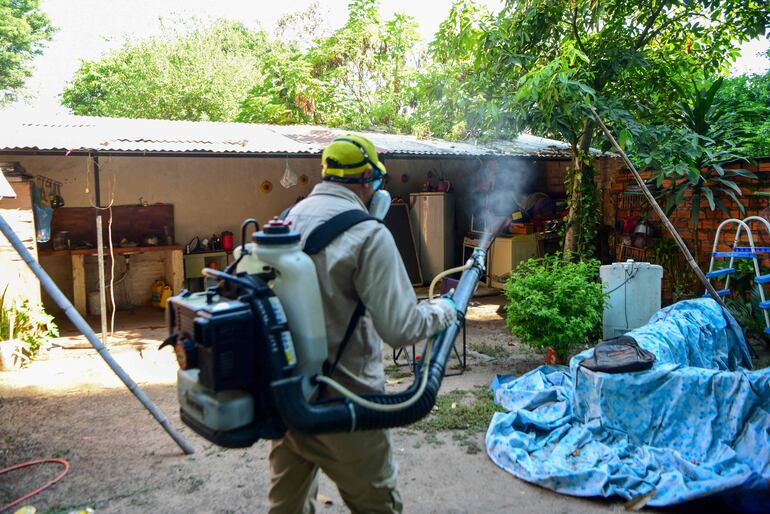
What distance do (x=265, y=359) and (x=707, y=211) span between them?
26.8ft

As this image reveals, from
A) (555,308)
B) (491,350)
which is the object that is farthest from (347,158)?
(491,350)

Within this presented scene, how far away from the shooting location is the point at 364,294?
7.13 ft

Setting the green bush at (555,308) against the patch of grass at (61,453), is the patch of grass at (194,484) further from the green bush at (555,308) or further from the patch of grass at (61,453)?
the green bush at (555,308)

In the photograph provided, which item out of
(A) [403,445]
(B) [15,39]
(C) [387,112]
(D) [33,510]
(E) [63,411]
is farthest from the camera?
(B) [15,39]

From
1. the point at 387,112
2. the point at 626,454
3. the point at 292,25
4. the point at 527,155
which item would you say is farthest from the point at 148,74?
the point at 626,454

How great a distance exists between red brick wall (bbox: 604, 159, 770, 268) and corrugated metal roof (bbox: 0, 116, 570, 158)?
1591mm

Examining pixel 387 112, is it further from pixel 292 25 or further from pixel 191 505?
pixel 191 505

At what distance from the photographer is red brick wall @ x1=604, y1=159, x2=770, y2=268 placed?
25.3ft

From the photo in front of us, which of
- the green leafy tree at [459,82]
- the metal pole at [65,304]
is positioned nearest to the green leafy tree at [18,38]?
the green leafy tree at [459,82]

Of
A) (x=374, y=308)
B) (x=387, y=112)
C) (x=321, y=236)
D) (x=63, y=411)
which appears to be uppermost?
(x=387, y=112)

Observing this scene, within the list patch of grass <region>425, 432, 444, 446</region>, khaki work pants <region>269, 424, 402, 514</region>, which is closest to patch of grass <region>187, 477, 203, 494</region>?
patch of grass <region>425, 432, 444, 446</region>

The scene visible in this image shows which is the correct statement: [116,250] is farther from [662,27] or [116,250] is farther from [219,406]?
[662,27]

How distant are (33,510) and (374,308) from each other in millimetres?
2786

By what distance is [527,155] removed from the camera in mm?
10734
